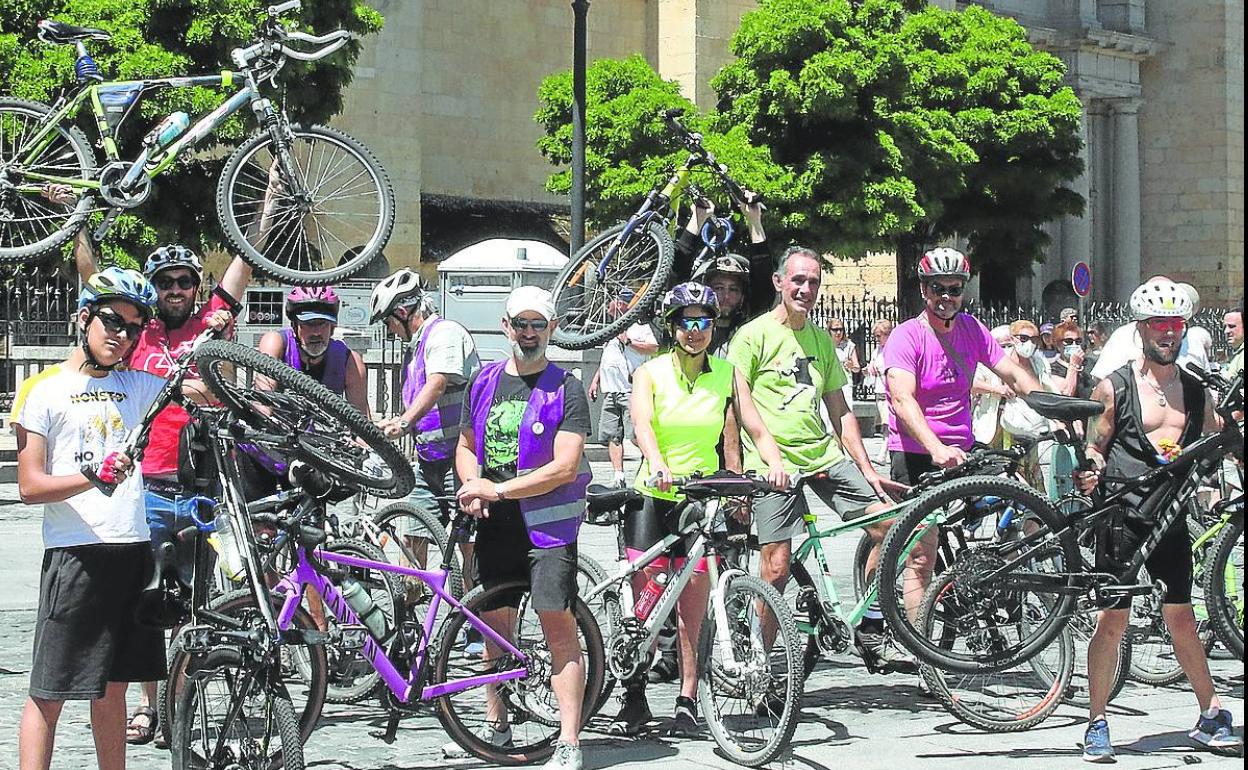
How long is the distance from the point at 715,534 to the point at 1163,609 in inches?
73.9

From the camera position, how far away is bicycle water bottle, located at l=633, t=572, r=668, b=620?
7910 millimetres

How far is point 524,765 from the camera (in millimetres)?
7422

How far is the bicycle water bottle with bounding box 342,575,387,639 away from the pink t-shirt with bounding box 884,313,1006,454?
2869 mm

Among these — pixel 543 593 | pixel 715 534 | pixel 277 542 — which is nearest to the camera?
pixel 277 542

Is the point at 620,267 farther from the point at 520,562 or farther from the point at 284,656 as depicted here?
the point at 284,656

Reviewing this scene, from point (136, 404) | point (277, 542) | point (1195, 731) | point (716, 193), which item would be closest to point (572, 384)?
point (277, 542)

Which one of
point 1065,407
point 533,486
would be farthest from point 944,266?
point 533,486

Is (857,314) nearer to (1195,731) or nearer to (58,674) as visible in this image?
(1195,731)

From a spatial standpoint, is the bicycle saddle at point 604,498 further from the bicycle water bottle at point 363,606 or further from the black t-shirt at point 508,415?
the bicycle water bottle at point 363,606

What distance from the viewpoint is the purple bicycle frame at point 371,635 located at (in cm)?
683

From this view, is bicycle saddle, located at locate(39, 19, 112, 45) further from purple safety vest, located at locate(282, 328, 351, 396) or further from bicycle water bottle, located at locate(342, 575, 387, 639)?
bicycle water bottle, located at locate(342, 575, 387, 639)

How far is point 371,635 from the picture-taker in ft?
23.3

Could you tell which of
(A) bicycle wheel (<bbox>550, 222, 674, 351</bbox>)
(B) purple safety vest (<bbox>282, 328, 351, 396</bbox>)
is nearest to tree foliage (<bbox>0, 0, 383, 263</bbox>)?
(A) bicycle wheel (<bbox>550, 222, 674, 351</bbox>)

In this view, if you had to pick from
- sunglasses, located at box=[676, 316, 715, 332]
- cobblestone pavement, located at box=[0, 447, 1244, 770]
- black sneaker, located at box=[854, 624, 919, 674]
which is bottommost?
cobblestone pavement, located at box=[0, 447, 1244, 770]
